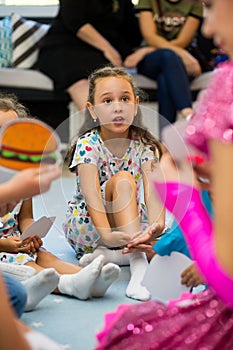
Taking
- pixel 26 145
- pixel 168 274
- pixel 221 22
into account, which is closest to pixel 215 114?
pixel 221 22

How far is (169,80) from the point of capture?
3424 millimetres

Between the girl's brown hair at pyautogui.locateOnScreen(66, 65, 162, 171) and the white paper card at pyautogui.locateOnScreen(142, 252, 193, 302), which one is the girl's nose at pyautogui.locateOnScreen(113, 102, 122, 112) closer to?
the girl's brown hair at pyautogui.locateOnScreen(66, 65, 162, 171)

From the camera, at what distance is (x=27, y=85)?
373 centimetres

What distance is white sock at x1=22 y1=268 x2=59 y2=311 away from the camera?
1516mm

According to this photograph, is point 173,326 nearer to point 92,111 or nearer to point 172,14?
point 92,111

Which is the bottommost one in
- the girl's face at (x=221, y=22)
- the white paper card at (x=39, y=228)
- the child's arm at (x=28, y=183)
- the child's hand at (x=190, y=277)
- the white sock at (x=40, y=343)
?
the white paper card at (x=39, y=228)

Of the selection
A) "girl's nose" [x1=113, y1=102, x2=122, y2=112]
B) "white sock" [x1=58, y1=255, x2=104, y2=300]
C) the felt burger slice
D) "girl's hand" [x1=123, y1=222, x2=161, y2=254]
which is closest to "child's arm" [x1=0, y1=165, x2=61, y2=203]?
the felt burger slice

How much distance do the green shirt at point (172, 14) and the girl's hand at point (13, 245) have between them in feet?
6.93

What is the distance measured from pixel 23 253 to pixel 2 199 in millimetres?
950

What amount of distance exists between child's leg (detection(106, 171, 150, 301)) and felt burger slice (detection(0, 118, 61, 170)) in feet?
2.91

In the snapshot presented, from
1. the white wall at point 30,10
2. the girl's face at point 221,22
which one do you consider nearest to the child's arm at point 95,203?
the girl's face at point 221,22

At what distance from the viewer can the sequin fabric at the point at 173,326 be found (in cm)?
93

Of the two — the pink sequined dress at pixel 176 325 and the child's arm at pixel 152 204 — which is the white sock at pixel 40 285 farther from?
the pink sequined dress at pixel 176 325

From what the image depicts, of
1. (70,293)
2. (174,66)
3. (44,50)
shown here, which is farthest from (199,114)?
(44,50)
